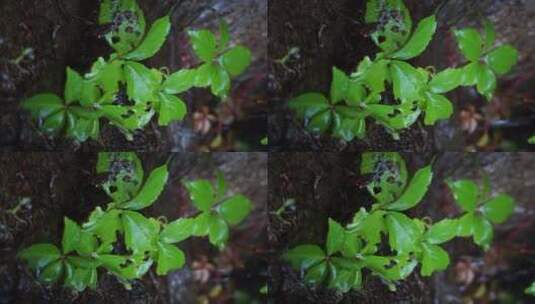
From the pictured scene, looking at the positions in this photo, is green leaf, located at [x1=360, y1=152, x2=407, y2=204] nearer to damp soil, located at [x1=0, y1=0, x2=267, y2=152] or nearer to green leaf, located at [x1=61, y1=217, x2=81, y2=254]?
damp soil, located at [x1=0, y1=0, x2=267, y2=152]

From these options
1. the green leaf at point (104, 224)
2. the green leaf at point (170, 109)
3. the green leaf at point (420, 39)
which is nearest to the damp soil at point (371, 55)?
the green leaf at point (420, 39)

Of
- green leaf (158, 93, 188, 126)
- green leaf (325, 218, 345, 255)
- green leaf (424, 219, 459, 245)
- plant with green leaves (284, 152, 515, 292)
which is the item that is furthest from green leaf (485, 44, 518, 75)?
green leaf (158, 93, 188, 126)

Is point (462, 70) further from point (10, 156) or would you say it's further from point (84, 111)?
point (10, 156)

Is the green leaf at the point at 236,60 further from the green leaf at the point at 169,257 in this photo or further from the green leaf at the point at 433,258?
the green leaf at the point at 433,258

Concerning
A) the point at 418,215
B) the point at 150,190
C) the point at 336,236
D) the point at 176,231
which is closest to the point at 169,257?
the point at 176,231

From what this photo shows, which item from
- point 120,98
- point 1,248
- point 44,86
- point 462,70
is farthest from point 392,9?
point 1,248

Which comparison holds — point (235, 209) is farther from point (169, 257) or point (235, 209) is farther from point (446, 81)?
point (446, 81)
